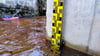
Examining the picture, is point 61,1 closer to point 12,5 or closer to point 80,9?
point 80,9

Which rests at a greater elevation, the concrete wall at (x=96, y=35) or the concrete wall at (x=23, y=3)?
the concrete wall at (x=23, y=3)

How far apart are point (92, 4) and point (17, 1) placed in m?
6.52

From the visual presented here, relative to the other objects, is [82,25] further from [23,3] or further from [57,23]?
[23,3]

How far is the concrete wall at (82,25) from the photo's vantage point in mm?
1441

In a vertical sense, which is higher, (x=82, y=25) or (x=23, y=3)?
(x=23, y=3)

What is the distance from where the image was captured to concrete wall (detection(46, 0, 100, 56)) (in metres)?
1.44

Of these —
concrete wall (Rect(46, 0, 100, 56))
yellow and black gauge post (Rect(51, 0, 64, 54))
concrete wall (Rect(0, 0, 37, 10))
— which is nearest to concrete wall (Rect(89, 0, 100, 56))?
concrete wall (Rect(46, 0, 100, 56))

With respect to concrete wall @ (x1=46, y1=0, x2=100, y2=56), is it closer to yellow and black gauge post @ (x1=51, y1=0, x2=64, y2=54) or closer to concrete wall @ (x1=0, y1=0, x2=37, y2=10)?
yellow and black gauge post @ (x1=51, y1=0, x2=64, y2=54)

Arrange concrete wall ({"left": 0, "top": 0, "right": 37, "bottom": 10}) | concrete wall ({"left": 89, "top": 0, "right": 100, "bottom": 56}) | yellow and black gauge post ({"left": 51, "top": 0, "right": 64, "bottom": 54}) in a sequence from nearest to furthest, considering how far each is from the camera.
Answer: concrete wall ({"left": 89, "top": 0, "right": 100, "bottom": 56})
yellow and black gauge post ({"left": 51, "top": 0, "right": 64, "bottom": 54})
concrete wall ({"left": 0, "top": 0, "right": 37, "bottom": 10})

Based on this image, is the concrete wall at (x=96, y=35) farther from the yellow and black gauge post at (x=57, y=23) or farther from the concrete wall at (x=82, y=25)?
the yellow and black gauge post at (x=57, y=23)

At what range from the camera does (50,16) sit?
2.03 metres

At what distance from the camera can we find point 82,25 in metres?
1.60

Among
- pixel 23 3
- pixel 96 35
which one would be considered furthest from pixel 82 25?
pixel 23 3

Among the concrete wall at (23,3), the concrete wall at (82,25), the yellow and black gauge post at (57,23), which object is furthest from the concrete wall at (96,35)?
the concrete wall at (23,3)
